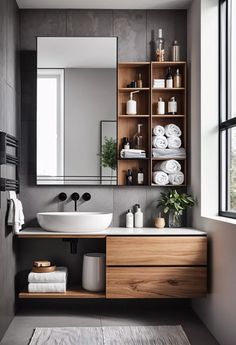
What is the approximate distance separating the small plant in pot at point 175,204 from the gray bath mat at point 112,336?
35.3 inches

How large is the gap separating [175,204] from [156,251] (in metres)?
0.51

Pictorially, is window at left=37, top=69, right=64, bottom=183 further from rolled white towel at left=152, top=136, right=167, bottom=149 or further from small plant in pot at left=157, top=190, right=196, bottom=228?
small plant in pot at left=157, top=190, right=196, bottom=228

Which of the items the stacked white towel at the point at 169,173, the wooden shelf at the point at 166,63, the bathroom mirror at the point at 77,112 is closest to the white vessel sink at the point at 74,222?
the bathroom mirror at the point at 77,112

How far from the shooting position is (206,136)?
11.7ft

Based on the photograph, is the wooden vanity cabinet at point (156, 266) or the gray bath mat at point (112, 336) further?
the wooden vanity cabinet at point (156, 266)

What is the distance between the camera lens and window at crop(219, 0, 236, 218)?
3.35 meters

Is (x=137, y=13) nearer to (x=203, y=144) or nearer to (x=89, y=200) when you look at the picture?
(x=203, y=144)

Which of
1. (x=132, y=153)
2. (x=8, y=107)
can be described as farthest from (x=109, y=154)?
(x=8, y=107)

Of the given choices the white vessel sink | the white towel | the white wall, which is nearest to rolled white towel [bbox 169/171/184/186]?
the white wall

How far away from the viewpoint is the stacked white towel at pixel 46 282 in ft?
11.5

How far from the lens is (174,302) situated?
13.0 feet

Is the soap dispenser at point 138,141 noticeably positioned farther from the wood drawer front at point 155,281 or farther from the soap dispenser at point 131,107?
the wood drawer front at point 155,281

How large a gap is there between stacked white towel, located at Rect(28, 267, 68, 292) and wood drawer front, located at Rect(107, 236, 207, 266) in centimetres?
42

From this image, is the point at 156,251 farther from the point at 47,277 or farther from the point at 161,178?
the point at 47,277
